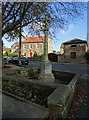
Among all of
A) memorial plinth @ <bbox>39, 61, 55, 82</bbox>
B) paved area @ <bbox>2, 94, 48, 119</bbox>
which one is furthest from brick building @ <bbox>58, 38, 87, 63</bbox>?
paved area @ <bbox>2, 94, 48, 119</bbox>

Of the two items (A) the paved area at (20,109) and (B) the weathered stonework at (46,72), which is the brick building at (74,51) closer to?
(B) the weathered stonework at (46,72)

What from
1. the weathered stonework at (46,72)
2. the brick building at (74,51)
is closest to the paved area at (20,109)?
the weathered stonework at (46,72)

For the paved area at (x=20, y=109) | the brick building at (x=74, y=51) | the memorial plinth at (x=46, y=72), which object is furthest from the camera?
the brick building at (x=74, y=51)

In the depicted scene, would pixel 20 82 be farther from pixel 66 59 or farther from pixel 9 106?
pixel 66 59

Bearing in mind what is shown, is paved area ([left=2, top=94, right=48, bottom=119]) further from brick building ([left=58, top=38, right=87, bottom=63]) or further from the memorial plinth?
brick building ([left=58, top=38, right=87, bottom=63])

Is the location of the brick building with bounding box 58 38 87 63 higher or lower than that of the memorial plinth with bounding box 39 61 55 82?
higher

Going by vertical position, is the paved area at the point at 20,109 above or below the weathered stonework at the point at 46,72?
below

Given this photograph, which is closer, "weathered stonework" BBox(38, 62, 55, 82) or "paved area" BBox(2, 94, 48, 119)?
"paved area" BBox(2, 94, 48, 119)

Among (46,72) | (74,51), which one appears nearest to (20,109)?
(46,72)

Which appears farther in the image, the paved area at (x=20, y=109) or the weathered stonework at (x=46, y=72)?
the weathered stonework at (x=46, y=72)

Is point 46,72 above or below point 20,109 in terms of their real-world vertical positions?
above

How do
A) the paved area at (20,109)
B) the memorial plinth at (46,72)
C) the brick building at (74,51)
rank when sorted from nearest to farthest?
the paved area at (20,109), the memorial plinth at (46,72), the brick building at (74,51)

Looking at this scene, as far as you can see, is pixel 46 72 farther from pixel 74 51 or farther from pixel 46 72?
pixel 74 51

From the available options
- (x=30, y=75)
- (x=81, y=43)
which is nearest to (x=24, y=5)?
(x=30, y=75)
